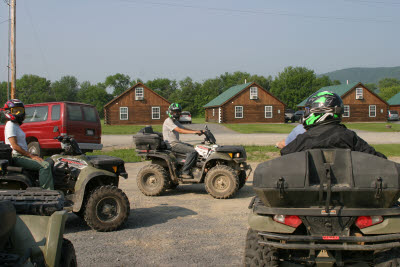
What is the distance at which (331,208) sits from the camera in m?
3.55

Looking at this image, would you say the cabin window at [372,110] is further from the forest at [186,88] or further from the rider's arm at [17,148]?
the rider's arm at [17,148]

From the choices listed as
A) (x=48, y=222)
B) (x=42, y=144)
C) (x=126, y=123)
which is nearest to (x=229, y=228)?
(x=48, y=222)

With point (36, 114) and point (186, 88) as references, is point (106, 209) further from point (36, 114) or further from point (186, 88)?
point (186, 88)

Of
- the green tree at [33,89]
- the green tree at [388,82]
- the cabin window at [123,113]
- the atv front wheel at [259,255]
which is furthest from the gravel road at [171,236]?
the green tree at [388,82]

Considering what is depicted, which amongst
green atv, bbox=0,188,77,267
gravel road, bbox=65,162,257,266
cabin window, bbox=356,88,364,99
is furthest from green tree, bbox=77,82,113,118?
green atv, bbox=0,188,77,267

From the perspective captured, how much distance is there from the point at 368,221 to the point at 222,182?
595cm

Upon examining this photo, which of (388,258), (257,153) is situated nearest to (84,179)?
(388,258)

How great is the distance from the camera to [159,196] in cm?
998

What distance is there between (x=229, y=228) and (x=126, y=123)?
5143 cm

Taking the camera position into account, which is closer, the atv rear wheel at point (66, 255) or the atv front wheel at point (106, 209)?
the atv rear wheel at point (66, 255)

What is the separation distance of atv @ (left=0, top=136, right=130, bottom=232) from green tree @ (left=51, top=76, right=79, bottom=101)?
114 metres

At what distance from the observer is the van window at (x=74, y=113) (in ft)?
53.4

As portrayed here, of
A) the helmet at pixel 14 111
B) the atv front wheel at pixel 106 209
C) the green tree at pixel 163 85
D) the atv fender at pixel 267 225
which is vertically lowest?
the atv front wheel at pixel 106 209

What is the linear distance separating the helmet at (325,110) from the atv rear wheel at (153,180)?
5946 millimetres
